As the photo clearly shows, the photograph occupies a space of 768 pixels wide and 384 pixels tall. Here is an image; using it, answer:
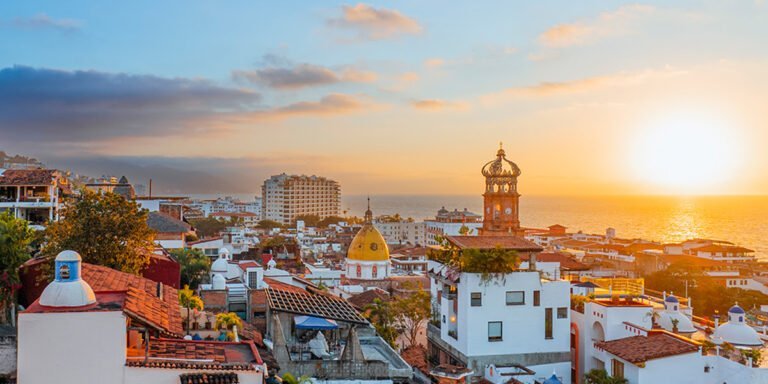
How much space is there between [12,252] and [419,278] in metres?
37.3

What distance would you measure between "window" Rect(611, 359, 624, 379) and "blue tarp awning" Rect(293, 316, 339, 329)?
10.6m

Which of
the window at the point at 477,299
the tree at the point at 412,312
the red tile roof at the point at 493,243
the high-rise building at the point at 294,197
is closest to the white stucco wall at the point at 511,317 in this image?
the window at the point at 477,299

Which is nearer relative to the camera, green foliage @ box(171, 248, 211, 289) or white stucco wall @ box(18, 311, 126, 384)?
white stucco wall @ box(18, 311, 126, 384)

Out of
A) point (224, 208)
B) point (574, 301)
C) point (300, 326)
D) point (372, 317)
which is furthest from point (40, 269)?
point (224, 208)

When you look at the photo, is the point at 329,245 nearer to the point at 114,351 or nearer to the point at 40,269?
the point at 40,269

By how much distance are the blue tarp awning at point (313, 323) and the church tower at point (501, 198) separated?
36.5m

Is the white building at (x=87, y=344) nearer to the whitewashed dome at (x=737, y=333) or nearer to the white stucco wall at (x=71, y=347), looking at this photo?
the white stucco wall at (x=71, y=347)

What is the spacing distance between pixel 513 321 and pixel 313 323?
1116cm

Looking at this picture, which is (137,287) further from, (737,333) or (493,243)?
(737,333)

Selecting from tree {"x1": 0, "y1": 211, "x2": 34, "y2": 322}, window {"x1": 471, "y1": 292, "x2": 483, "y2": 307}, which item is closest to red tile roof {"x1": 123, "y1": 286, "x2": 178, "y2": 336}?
tree {"x1": 0, "y1": 211, "x2": 34, "y2": 322}

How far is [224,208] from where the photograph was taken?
198m

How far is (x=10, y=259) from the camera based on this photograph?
1959 centimetres

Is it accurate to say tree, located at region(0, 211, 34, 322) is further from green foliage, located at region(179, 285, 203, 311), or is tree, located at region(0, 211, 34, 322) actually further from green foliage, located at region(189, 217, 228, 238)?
green foliage, located at region(189, 217, 228, 238)

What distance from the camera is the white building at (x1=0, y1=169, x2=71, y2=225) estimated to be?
39969 millimetres
